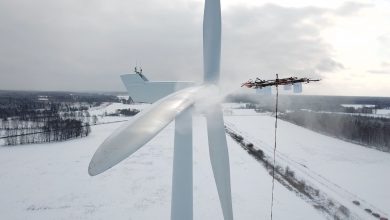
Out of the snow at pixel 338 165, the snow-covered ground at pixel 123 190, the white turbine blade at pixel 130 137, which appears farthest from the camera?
the snow at pixel 338 165

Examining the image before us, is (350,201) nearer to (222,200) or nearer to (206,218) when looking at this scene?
(206,218)

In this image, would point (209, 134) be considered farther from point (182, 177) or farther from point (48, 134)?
point (48, 134)

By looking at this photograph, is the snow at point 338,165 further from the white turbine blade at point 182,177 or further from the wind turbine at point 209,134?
the white turbine blade at point 182,177

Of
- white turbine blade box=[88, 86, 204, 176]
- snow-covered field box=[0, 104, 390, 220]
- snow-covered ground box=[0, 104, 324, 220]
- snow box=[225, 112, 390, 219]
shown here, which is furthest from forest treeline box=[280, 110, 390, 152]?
white turbine blade box=[88, 86, 204, 176]

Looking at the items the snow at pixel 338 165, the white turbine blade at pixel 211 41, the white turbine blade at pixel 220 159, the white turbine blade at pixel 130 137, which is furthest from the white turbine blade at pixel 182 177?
the snow at pixel 338 165

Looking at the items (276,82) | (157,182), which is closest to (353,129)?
(157,182)
